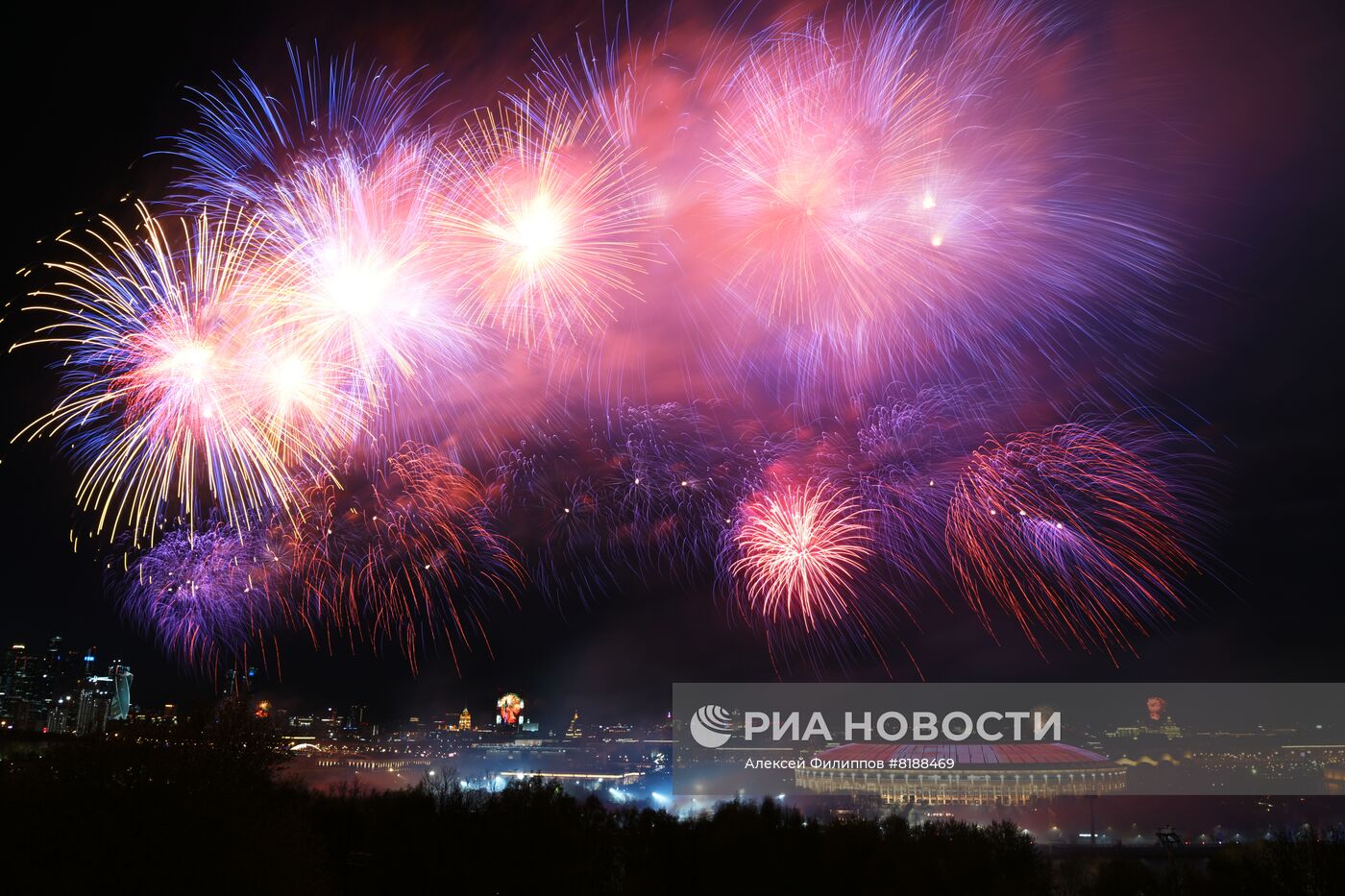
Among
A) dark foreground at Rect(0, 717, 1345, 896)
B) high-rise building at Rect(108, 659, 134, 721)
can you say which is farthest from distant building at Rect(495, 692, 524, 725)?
dark foreground at Rect(0, 717, 1345, 896)

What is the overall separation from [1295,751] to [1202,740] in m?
6.52

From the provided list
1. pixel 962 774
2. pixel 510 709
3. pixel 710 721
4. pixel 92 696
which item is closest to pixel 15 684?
pixel 92 696

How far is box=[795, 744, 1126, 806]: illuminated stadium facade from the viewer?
6625 cm

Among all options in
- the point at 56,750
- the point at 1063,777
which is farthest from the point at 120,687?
the point at 1063,777

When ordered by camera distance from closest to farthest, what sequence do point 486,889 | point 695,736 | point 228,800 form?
point 228,800, point 486,889, point 695,736

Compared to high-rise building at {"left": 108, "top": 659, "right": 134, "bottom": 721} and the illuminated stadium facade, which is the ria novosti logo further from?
high-rise building at {"left": 108, "top": 659, "right": 134, "bottom": 721}

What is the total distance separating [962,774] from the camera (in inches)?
2704

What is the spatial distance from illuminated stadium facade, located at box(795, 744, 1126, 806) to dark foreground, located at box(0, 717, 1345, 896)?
79.8 ft

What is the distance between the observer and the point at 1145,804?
241 feet

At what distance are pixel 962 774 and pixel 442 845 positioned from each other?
47.2m

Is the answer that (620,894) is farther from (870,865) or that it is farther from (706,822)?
(870,865)

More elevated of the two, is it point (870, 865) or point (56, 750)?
point (56, 750)

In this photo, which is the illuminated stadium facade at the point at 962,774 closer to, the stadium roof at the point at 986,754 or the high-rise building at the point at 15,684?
the stadium roof at the point at 986,754

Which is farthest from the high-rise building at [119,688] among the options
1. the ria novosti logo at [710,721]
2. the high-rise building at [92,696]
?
the ria novosti logo at [710,721]
